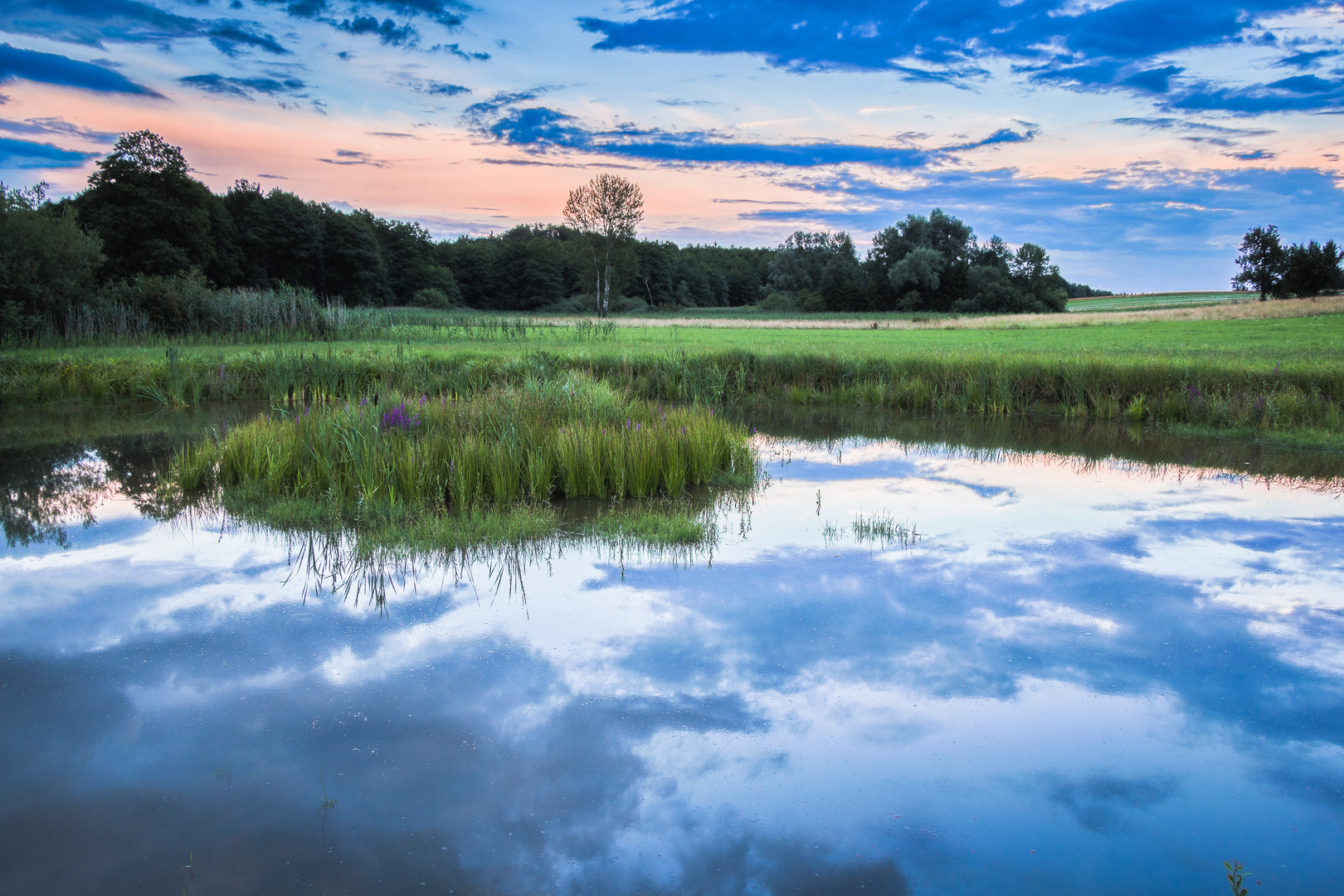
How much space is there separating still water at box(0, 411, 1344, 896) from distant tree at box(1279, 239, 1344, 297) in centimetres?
6647

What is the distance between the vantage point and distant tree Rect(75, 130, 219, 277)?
137ft

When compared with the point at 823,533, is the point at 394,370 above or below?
above

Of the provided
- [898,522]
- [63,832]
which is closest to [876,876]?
[63,832]

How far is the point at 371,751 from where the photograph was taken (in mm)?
3334

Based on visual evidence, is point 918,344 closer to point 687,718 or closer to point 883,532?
point 883,532

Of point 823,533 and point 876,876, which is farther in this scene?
point 823,533

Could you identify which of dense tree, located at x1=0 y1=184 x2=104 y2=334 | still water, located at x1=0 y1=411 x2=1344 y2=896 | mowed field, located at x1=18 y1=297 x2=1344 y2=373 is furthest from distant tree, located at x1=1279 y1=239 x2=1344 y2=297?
dense tree, located at x1=0 y1=184 x2=104 y2=334

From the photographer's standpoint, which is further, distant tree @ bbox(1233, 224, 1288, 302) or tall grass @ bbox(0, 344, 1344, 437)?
distant tree @ bbox(1233, 224, 1288, 302)

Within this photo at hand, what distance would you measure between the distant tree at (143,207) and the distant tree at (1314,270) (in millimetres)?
76596

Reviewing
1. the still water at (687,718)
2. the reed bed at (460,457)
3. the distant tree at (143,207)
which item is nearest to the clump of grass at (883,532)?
the still water at (687,718)

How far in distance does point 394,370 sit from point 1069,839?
540 inches

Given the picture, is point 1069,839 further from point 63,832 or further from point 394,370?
point 394,370

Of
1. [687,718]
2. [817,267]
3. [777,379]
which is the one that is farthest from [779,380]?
A: [817,267]

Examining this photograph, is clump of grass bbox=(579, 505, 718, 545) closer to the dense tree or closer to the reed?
the reed
